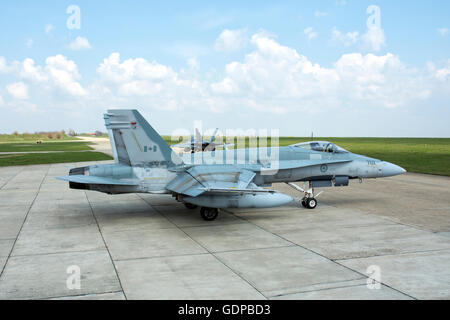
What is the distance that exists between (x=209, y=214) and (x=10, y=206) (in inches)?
343

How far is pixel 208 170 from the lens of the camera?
43.3ft

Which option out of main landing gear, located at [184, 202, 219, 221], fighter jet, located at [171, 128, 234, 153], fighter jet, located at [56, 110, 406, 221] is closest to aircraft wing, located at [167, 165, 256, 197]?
fighter jet, located at [56, 110, 406, 221]

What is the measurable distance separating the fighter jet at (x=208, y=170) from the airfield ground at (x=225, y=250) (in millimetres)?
911

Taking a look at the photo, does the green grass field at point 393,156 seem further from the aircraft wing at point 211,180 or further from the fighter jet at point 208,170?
the aircraft wing at point 211,180

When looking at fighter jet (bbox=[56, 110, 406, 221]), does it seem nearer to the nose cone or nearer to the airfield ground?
the nose cone

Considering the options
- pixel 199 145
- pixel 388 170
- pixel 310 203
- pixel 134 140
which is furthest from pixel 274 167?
pixel 199 145

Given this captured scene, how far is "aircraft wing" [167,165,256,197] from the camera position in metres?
11.9

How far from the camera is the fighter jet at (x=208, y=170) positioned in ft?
40.7

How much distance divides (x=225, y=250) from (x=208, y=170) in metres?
4.04

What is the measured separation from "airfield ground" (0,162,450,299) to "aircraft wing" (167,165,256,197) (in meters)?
1.19

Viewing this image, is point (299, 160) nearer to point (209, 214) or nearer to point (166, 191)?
point (209, 214)

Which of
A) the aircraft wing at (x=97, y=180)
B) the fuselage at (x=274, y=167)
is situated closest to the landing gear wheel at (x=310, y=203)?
the fuselage at (x=274, y=167)
